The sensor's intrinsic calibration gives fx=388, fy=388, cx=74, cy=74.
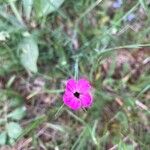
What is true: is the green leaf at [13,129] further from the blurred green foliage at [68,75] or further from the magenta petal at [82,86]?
the magenta petal at [82,86]

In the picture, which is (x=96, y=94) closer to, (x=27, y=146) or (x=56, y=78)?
(x=56, y=78)

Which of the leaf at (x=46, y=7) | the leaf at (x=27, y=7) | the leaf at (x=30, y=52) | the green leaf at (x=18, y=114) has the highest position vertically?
the leaf at (x=27, y=7)

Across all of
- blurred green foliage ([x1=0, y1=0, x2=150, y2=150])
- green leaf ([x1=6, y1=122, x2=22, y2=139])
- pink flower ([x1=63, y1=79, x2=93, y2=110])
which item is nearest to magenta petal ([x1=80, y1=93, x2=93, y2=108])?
pink flower ([x1=63, y1=79, x2=93, y2=110])

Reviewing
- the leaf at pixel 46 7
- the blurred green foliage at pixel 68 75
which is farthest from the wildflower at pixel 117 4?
the leaf at pixel 46 7

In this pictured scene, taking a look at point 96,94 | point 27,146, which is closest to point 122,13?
point 96,94

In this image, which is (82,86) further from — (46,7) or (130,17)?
(130,17)

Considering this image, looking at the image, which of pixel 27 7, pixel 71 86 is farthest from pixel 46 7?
pixel 71 86
